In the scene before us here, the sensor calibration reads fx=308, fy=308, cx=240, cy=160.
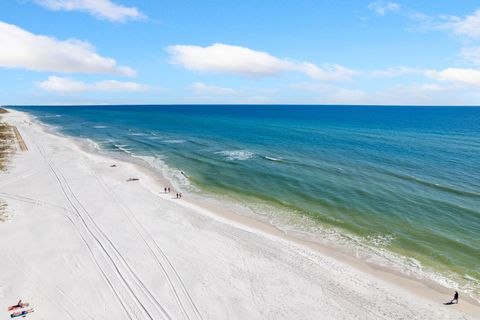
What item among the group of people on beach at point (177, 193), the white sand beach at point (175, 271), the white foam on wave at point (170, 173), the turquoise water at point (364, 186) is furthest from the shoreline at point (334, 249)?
the turquoise water at point (364, 186)

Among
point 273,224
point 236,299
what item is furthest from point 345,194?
point 236,299

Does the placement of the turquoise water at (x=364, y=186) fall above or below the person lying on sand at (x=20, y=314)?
above

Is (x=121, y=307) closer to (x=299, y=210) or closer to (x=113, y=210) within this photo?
(x=113, y=210)

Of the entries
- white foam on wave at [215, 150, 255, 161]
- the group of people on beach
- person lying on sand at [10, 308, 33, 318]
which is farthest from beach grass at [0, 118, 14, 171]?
person lying on sand at [10, 308, 33, 318]

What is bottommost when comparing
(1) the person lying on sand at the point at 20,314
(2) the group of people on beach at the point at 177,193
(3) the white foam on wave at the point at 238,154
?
(1) the person lying on sand at the point at 20,314

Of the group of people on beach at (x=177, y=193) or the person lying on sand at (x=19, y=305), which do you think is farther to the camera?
the group of people on beach at (x=177, y=193)

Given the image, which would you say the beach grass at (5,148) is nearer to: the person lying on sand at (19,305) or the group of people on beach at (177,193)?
the group of people on beach at (177,193)

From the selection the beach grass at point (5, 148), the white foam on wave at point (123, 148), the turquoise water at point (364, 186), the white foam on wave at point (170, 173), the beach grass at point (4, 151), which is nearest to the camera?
the turquoise water at point (364, 186)
